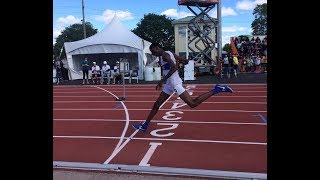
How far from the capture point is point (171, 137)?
6812 mm

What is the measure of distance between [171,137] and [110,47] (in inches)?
738

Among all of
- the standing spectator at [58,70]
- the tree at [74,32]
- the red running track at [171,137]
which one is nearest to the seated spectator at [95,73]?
the standing spectator at [58,70]

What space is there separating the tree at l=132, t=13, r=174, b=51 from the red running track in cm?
6282

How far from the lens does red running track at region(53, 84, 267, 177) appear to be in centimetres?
528

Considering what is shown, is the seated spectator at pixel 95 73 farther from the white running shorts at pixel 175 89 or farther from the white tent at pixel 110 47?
the white running shorts at pixel 175 89

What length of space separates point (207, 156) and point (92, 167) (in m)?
1.83

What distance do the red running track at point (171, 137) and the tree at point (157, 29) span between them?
206 ft

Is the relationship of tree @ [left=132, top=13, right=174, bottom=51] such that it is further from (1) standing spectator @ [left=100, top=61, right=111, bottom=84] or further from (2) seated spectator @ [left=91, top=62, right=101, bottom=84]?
(1) standing spectator @ [left=100, top=61, right=111, bottom=84]

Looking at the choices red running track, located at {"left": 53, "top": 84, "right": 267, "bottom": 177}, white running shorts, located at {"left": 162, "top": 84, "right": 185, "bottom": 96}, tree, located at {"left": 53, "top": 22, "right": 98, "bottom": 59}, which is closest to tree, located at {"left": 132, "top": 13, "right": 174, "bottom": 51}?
tree, located at {"left": 53, "top": 22, "right": 98, "bottom": 59}

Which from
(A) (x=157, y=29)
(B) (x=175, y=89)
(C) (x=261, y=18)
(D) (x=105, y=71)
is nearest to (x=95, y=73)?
(D) (x=105, y=71)

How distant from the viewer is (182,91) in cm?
686
